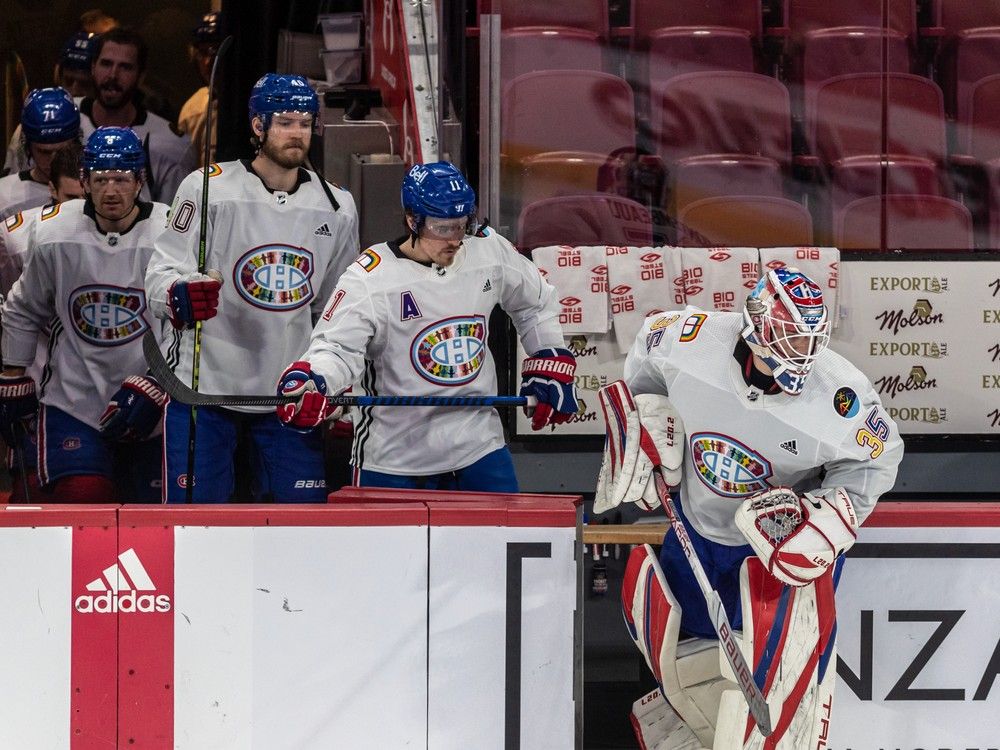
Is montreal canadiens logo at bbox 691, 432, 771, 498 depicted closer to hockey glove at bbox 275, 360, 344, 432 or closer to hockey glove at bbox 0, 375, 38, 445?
hockey glove at bbox 275, 360, 344, 432

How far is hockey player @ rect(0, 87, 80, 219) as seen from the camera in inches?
210

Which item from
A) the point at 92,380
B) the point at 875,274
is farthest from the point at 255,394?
the point at 875,274

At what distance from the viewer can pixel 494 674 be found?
11.8 ft

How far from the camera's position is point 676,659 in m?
3.69

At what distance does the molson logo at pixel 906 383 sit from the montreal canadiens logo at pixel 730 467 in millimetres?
1864

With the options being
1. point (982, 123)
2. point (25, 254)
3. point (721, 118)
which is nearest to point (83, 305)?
point (25, 254)

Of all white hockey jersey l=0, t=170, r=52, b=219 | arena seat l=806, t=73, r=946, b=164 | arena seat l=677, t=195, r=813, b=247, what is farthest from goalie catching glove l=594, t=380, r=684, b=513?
white hockey jersey l=0, t=170, r=52, b=219

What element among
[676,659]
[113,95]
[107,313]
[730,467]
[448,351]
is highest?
Answer: [113,95]

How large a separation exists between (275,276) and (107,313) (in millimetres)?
550

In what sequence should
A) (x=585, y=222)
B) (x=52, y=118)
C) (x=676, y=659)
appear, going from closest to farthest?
(x=676, y=659) → (x=52, y=118) → (x=585, y=222)

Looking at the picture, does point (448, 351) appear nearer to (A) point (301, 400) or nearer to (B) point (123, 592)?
(A) point (301, 400)

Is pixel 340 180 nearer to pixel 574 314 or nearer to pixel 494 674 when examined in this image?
pixel 574 314

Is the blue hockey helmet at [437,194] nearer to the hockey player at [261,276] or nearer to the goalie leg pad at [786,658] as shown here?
the hockey player at [261,276]

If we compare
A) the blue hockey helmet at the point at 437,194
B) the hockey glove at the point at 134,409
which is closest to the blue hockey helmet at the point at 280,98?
the blue hockey helmet at the point at 437,194
